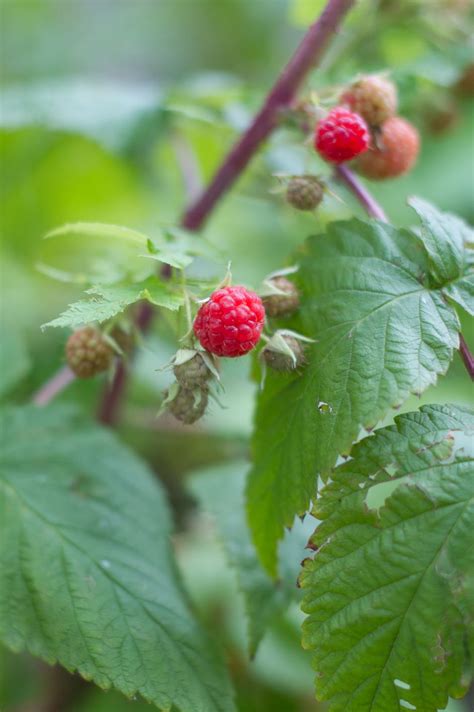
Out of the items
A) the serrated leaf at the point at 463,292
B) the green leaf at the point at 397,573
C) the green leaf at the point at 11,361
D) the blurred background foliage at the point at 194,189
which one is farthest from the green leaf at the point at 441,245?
the green leaf at the point at 11,361

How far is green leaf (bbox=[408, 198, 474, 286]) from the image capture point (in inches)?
49.0

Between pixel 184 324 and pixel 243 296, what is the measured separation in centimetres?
16

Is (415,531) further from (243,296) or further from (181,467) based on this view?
(181,467)

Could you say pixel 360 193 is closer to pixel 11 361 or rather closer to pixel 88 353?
pixel 88 353

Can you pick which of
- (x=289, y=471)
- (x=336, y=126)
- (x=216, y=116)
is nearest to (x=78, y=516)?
(x=289, y=471)

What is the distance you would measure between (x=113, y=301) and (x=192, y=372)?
153mm

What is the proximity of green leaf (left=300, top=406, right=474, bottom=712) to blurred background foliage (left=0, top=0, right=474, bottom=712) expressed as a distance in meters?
0.47

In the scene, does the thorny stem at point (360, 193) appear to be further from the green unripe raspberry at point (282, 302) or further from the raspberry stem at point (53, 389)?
the raspberry stem at point (53, 389)

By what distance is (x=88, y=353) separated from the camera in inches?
53.2

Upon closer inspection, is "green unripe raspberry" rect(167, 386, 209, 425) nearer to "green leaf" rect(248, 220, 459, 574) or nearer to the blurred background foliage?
"green leaf" rect(248, 220, 459, 574)

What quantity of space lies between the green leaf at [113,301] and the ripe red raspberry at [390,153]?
0.51 metres

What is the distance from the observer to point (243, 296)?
44.3 inches

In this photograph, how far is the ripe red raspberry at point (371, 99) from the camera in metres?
1.42

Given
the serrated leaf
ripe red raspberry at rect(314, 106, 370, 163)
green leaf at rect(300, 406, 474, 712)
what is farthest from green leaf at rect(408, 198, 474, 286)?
green leaf at rect(300, 406, 474, 712)
